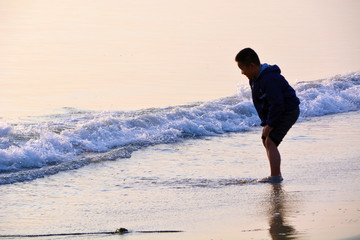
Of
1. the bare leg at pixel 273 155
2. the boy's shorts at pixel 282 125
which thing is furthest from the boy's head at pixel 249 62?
the bare leg at pixel 273 155

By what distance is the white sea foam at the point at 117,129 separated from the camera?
9.05 m

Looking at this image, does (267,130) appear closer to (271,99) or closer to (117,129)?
(271,99)

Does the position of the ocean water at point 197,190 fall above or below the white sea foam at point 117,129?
below

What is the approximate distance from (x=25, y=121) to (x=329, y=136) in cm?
505

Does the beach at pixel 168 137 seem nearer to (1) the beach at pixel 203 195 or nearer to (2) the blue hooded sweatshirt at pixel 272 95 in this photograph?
(1) the beach at pixel 203 195

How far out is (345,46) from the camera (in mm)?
23672

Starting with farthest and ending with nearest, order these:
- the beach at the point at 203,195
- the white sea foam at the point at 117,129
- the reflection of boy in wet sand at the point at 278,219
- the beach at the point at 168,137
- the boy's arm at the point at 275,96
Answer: the white sea foam at the point at 117,129 → the boy's arm at the point at 275,96 → the beach at the point at 168,137 → the beach at the point at 203,195 → the reflection of boy in wet sand at the point at 278,219

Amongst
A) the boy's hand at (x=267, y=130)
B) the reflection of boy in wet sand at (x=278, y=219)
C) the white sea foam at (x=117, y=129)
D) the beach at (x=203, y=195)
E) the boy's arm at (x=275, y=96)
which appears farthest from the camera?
the white sea foam at (x=117, y=129)

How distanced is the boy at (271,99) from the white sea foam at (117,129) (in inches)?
103

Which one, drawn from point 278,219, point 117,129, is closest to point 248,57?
point 278,219

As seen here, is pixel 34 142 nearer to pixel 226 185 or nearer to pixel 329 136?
pixel 226 185

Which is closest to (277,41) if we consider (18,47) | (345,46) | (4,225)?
(345,46)

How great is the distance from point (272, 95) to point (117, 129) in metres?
4.42

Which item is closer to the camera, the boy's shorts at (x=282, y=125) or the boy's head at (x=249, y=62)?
the boy's head at (x=249, y=62)
